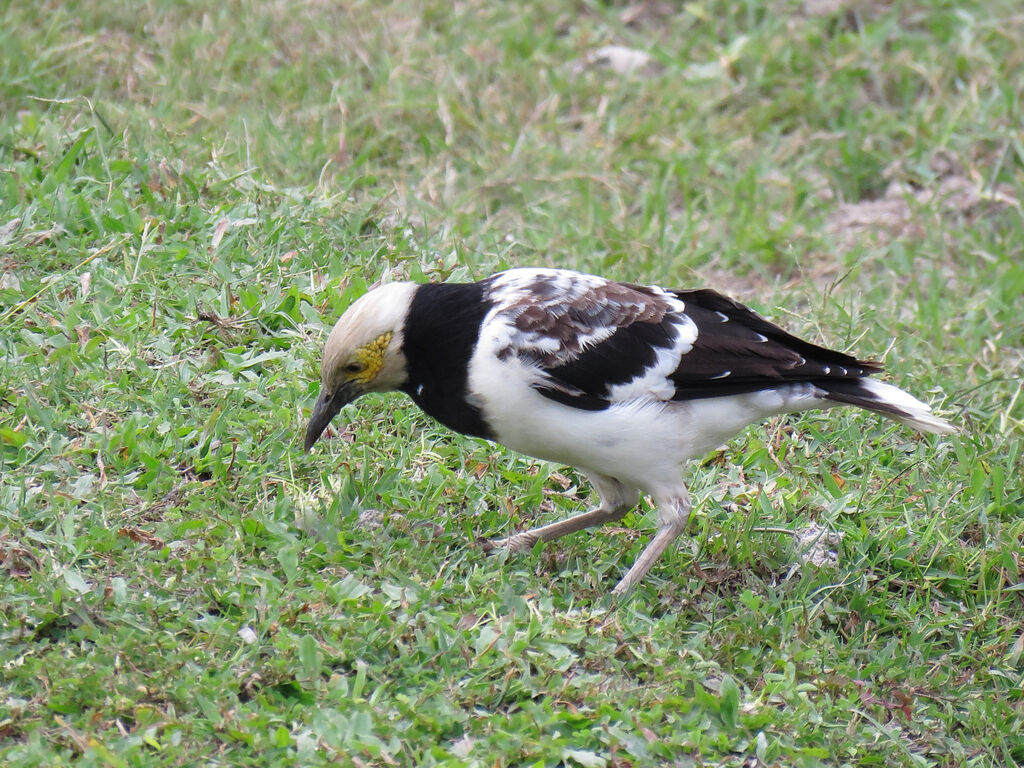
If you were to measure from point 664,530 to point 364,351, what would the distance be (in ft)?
4.52

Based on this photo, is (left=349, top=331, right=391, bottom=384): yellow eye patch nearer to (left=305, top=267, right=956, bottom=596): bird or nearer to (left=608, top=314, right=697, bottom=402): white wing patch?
(left=305, top=267, right=956, bottom=596): bird

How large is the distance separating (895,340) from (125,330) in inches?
152

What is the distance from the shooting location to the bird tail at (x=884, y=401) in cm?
516

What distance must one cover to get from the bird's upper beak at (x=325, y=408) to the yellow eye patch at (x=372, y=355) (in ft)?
0.36

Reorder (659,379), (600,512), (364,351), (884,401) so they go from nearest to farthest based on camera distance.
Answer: (364,351) < (659,379) < (884,401) < (600,512)

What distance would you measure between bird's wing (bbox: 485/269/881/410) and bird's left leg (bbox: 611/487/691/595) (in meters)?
0.42

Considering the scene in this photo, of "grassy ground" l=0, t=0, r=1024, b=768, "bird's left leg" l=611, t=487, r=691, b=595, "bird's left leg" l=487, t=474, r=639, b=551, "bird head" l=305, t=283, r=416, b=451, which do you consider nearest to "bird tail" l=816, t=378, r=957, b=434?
"grassy ground" l=0, t=0, r=1024, b=768

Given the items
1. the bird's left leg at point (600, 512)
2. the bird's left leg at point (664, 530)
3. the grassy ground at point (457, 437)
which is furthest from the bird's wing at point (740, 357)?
the grassy ground at point (457, 437)

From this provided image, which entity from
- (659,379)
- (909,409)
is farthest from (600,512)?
(909,409)

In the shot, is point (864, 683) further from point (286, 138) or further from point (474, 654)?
point (286, 138)

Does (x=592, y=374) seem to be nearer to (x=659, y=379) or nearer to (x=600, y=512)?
(x=659, y=379)

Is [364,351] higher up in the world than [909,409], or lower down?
higher up

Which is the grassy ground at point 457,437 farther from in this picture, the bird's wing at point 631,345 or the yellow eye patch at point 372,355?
the bird's wing at point 631,345

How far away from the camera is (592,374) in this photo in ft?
15.9
